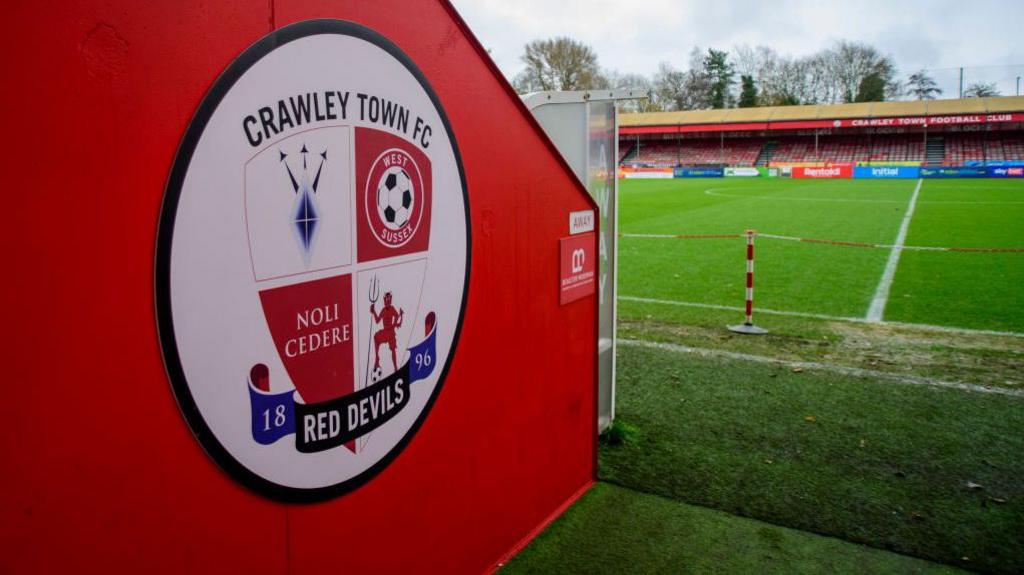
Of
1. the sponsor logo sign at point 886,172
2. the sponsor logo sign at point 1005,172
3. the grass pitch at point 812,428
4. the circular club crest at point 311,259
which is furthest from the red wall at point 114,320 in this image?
the sponsor logo sign at point 1005,172

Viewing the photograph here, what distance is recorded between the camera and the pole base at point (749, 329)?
334 inches

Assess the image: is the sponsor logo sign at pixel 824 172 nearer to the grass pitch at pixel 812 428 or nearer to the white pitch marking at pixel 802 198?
the white pitch marking at pixel 802 198

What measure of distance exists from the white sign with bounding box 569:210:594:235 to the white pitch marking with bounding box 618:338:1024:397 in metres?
3.54

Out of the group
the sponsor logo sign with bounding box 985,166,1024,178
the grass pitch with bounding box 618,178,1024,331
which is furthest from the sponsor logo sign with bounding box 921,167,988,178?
the grass pitch with bounding box 618,178,1024,331

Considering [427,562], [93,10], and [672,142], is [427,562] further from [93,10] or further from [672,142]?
[672,142]

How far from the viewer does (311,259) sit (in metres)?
2.32

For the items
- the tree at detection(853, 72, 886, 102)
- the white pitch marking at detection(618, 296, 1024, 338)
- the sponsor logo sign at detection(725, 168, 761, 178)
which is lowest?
the white pitch marking at detection(618, 296, 1024, 338)

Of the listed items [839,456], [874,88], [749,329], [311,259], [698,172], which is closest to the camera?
[311,259]

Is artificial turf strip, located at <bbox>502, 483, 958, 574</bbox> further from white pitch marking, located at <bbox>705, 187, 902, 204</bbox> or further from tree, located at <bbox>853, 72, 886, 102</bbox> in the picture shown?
tree, located at <bbox>853, 72, 886, 102</bbox>

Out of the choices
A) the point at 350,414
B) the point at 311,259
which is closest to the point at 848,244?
the point at 350,414

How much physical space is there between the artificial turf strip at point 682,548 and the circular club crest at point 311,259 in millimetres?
1422

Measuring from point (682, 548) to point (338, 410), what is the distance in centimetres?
229

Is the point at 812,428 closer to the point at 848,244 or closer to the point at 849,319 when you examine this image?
the point at 849,319

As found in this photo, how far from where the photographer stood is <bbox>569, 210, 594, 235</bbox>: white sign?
427cm
